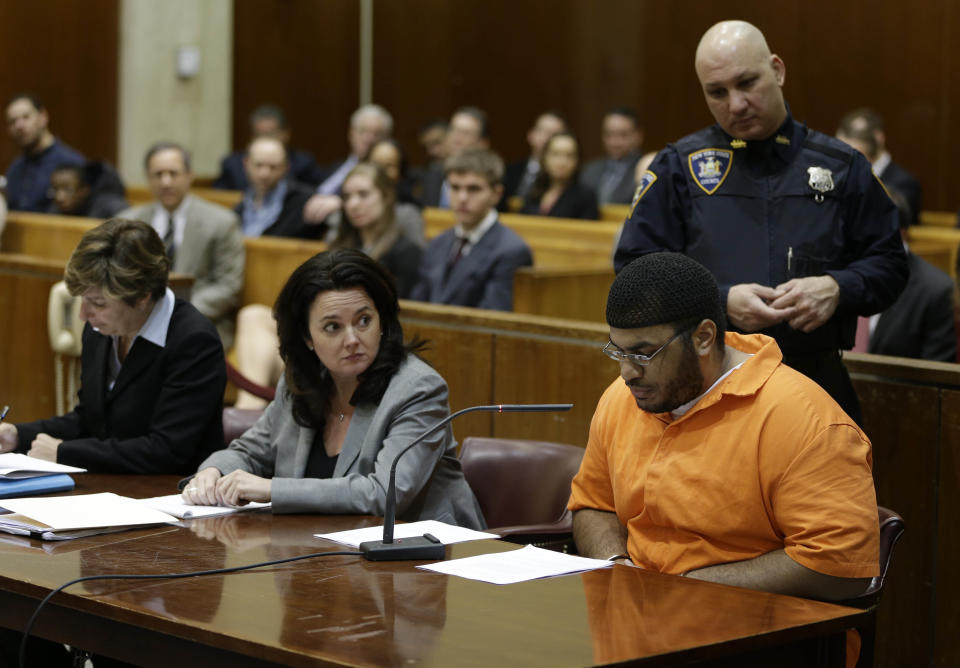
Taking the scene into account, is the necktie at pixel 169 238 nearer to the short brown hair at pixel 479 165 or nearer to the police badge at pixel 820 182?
the short brown hair at pixel 479 165

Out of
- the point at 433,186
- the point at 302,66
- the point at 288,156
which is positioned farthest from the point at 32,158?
the point at 302,66

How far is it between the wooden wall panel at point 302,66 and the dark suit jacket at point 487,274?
23.9ft

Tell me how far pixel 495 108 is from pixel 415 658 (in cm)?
1063

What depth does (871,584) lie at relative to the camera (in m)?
2.63

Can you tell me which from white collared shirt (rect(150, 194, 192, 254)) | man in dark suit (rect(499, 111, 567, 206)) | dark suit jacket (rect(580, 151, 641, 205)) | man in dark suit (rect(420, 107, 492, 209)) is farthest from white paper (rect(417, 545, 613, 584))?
man in dark suit (rect(499, 111, 567, 206))

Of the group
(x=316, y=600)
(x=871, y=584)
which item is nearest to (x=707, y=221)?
(x=871, y=584)

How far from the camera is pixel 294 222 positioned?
26.2ft

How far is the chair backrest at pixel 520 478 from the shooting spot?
3508 millimetres

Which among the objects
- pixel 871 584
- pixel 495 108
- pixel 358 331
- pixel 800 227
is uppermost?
pixel 495 108

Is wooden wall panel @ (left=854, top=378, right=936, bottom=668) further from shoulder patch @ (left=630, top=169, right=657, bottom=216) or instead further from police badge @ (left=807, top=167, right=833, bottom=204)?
shoulder patch @ (left=630, top=169, right=657, bottom=216)

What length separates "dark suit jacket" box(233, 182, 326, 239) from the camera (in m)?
7.89

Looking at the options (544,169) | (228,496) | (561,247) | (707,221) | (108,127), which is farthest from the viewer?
(108,127)

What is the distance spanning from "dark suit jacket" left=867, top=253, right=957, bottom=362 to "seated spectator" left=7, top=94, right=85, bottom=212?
628 centimetres

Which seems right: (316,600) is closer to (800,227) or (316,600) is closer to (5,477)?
(5,477)
